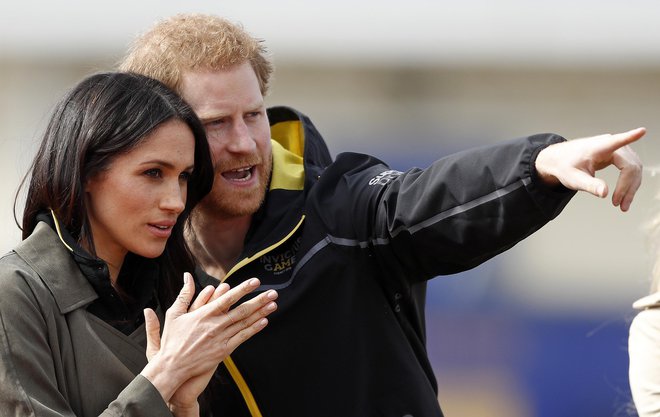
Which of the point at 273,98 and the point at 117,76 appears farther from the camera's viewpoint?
the point at 273,98

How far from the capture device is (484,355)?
6.00 m

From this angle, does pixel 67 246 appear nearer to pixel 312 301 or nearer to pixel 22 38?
pixel 312 301

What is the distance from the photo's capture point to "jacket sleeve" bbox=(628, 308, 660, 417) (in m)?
3.11

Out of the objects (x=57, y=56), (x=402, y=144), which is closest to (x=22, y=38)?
(x=57, y=56)

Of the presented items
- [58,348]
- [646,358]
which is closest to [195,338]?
[58,348]

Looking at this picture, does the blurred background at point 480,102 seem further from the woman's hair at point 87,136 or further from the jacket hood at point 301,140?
the woman's hair at point 87,136

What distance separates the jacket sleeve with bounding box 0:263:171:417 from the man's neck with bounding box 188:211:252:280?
29.7 inches

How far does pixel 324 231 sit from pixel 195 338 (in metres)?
0.62

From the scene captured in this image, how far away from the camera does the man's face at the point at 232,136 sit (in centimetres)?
290

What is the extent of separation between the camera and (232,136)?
2.92 m

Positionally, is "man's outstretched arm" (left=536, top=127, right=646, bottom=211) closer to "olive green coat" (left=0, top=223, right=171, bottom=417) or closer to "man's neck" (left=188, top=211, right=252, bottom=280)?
"olive green coat" (left=0, top=223, right=171, bottom=417)

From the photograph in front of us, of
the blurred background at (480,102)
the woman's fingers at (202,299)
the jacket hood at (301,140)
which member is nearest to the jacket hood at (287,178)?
the jacket hood at (301,140)

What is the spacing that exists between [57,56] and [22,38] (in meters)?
0.26

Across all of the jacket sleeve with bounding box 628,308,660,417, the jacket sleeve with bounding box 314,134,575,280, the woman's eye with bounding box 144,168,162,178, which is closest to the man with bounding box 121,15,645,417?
the jacket sleeve with bounding box 314,134,575,280
